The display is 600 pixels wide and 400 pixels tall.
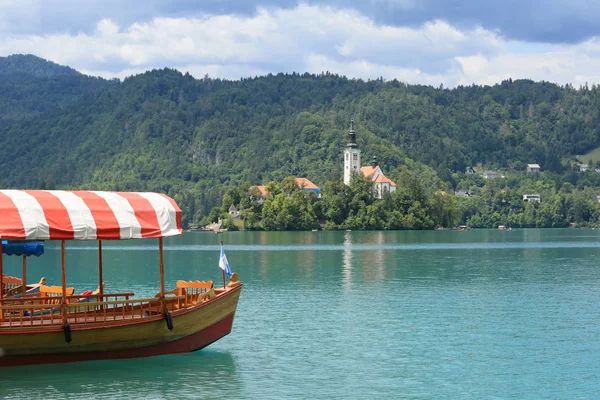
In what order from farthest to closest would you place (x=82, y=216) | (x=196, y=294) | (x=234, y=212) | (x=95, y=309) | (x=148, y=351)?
(x=234, y=212)
(x=196, y=294)
(x=148, y=351)
(x=95, y=309)
(x=82, y=216)

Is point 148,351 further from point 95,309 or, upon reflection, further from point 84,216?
point 84,216

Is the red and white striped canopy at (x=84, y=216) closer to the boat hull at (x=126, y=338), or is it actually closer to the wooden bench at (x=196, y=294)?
the wooden bench at (x=196, y=294)

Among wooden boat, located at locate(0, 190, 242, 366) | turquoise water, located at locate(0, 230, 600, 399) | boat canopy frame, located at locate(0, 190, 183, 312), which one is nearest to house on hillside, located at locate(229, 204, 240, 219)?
turquoise water, located at locate(0, 230, 600, 399)

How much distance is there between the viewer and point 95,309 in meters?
28.9

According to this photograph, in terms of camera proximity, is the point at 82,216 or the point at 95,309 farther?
the point at 95,309

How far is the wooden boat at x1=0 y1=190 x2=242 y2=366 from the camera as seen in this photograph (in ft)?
89.6

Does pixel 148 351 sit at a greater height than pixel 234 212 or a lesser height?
lesser

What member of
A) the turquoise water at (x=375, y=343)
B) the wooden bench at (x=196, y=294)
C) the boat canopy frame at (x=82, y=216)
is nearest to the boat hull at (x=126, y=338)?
the wooden bench at (x=196, y=294)

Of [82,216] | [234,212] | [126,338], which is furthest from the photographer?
[234,212]

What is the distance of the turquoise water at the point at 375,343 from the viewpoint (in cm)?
2716

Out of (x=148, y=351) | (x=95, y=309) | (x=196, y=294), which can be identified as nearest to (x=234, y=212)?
(x=196, y=294)

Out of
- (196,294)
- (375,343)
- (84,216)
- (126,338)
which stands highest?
(84,216)

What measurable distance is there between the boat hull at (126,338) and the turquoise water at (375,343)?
1.51 feet

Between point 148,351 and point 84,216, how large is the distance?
16.8 ft
